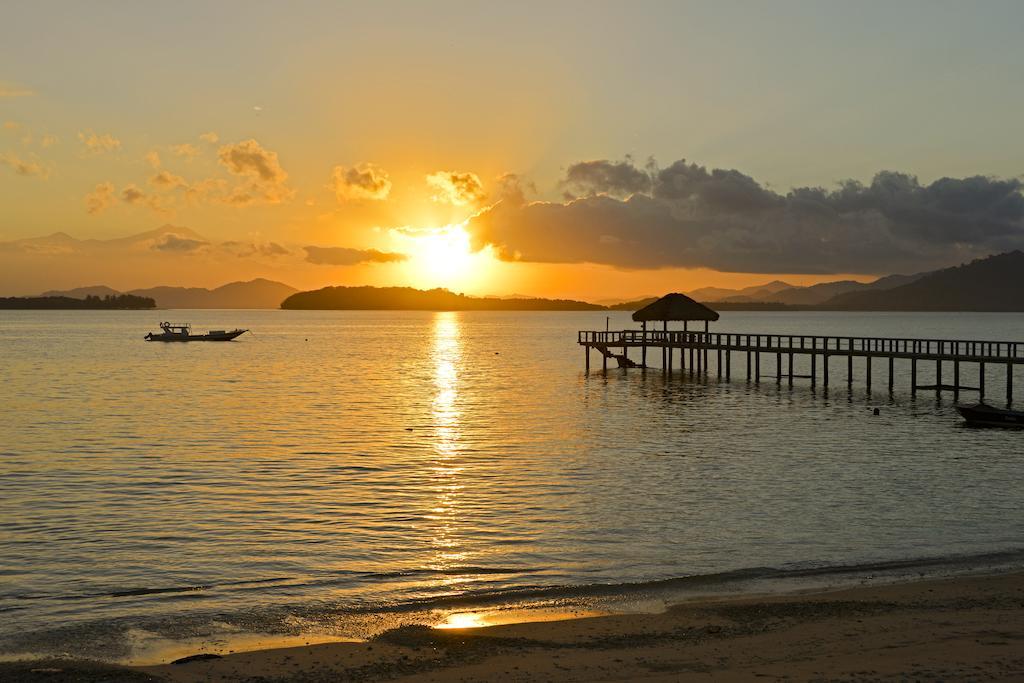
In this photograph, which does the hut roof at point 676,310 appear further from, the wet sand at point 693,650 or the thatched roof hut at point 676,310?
the wet sand at point 693,650

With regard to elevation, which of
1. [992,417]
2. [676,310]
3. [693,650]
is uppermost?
[676,310]

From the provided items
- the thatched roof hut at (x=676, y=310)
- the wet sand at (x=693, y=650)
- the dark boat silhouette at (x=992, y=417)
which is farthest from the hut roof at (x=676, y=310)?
the wet sand at (x=693, y=650)

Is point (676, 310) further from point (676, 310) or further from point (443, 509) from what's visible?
point (443, 509)

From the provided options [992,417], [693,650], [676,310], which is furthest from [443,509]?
[676,310]

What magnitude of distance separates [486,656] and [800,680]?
12.0ft

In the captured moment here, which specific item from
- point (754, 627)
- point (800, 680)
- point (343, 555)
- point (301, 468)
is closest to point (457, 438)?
point (301, 468)

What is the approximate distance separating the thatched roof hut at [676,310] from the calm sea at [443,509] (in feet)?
64.6

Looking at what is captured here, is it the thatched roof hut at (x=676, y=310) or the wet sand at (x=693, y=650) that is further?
the thatched roof hut at (x=676, y=310)

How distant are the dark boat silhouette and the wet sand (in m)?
27.7

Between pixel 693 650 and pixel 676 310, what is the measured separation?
5915cm

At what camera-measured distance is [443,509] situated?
22.4 metres

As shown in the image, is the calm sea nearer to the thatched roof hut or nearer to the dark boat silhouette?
the dark boat silhouette

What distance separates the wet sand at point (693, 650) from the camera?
1073cm

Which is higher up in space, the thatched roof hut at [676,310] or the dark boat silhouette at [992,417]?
the thatched roof hut at [676,310]
